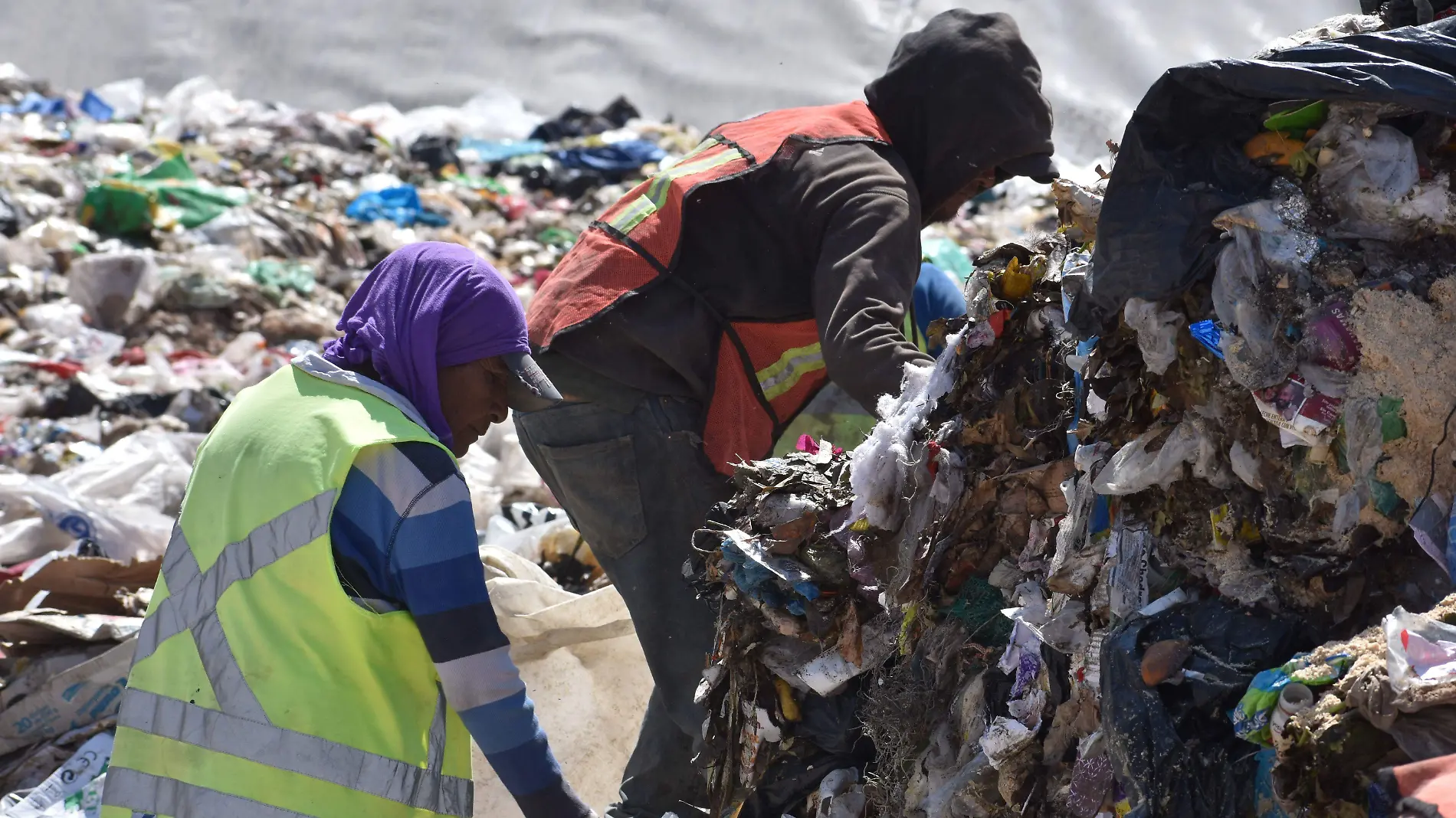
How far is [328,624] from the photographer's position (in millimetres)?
1624

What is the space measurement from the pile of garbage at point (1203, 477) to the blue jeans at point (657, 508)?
59 cm

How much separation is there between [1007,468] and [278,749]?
3.37 feet

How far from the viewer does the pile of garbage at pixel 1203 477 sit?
4.26 ft

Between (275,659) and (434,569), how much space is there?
23 cm

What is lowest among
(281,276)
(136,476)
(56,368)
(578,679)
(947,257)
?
(281,276)

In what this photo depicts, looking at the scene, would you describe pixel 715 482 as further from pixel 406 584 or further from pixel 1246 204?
pixel 1246 204

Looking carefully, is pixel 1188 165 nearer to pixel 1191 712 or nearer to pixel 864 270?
pixel 1191 712

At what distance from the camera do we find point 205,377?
5688 mm

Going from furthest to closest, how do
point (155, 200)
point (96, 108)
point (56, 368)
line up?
point (96, 108)
point (155, 200)
point (56, 368)

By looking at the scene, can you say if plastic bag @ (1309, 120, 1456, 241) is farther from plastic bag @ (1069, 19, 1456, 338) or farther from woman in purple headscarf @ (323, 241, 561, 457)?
woman in purple headscarf @ (323, 241, 561, 457)

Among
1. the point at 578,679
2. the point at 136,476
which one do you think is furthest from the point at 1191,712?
the point at 136,476

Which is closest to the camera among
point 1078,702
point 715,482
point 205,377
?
point 1078,702

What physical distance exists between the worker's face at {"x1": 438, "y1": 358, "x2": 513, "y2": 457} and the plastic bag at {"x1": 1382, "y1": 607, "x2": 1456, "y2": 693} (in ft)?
3.89

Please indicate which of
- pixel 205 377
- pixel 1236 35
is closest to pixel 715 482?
pixel 205 377
